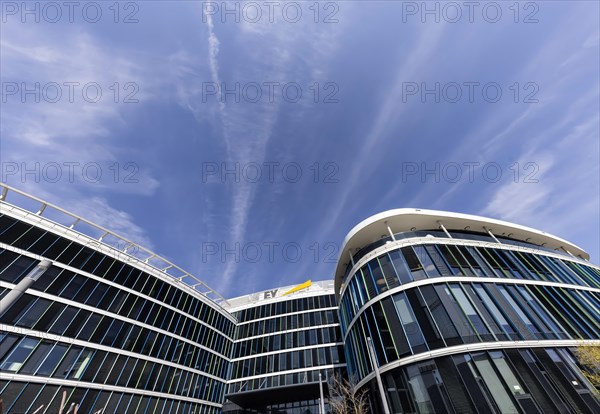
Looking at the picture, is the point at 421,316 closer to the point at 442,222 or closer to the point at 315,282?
the point at 442,222

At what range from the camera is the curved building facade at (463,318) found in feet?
51.9

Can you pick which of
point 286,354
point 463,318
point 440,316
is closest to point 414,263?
point 440,316

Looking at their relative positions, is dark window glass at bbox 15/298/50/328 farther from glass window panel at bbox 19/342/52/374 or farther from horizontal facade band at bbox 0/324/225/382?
glass window panel at bbox 19/342/52/374

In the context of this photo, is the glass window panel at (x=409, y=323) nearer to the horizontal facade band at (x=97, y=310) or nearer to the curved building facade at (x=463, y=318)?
the curved building facade at (x=463, y=318)

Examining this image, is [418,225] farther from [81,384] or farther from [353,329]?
[81,384]

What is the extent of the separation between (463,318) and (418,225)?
A: 1177cm

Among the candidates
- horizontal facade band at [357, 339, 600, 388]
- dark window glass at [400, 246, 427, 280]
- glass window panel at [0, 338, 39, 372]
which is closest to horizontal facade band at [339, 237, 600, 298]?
dark window glass at [400, 246, 427, 280]

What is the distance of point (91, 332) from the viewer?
2786cm

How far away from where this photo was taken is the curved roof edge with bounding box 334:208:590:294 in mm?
27281

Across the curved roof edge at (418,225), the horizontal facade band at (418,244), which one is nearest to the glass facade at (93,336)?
the curved roof edge at (418,225)

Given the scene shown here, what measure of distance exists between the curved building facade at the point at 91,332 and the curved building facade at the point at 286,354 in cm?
574

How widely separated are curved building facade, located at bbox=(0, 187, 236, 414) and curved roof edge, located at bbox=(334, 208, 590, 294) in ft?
87.6

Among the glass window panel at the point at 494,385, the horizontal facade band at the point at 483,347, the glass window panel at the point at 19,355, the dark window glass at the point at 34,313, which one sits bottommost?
the glass window panel at the point at 494,385

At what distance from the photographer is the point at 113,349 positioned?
28.9m
